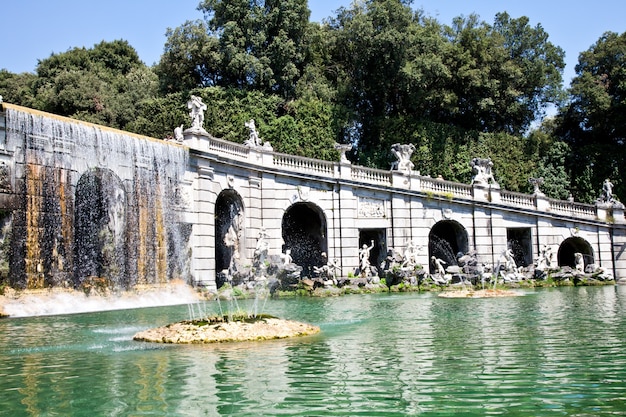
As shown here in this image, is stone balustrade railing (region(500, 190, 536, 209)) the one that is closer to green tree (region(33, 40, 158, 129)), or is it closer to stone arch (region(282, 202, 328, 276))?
stone arch (region(282, 202, 328, 276))

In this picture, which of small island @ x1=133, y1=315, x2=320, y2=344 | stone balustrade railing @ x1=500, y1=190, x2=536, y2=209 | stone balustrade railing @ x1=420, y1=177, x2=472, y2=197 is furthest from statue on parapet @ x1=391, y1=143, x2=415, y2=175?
small island @ x1=133, y1=315, x2=320, y2=344

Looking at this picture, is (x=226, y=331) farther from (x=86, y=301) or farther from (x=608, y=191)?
(x=608, y=191)

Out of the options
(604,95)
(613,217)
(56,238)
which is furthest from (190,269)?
(604,95)

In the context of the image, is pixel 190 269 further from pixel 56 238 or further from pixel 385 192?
pixel 385 192

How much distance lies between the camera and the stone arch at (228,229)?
1171 inches

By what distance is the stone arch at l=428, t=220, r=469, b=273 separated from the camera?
34.8 m

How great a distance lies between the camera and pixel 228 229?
30.1m

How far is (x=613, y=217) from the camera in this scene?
1401 inches

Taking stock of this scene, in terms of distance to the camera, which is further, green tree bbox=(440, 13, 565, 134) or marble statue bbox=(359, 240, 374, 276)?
green tree bbox=(440, 13, 565, 134)

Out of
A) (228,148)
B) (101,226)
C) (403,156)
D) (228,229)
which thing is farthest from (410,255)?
(101,226)

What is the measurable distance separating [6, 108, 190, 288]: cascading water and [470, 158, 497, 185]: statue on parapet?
15.4 m

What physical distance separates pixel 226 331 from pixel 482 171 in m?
25.2

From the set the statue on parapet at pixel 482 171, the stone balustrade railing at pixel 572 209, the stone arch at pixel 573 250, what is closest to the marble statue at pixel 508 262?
the statue on parapet at pixel 482 171

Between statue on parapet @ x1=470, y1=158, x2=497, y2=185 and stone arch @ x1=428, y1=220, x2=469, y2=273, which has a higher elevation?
statue on parapet @ x1=470, y1=158, x2=497, y2=185
